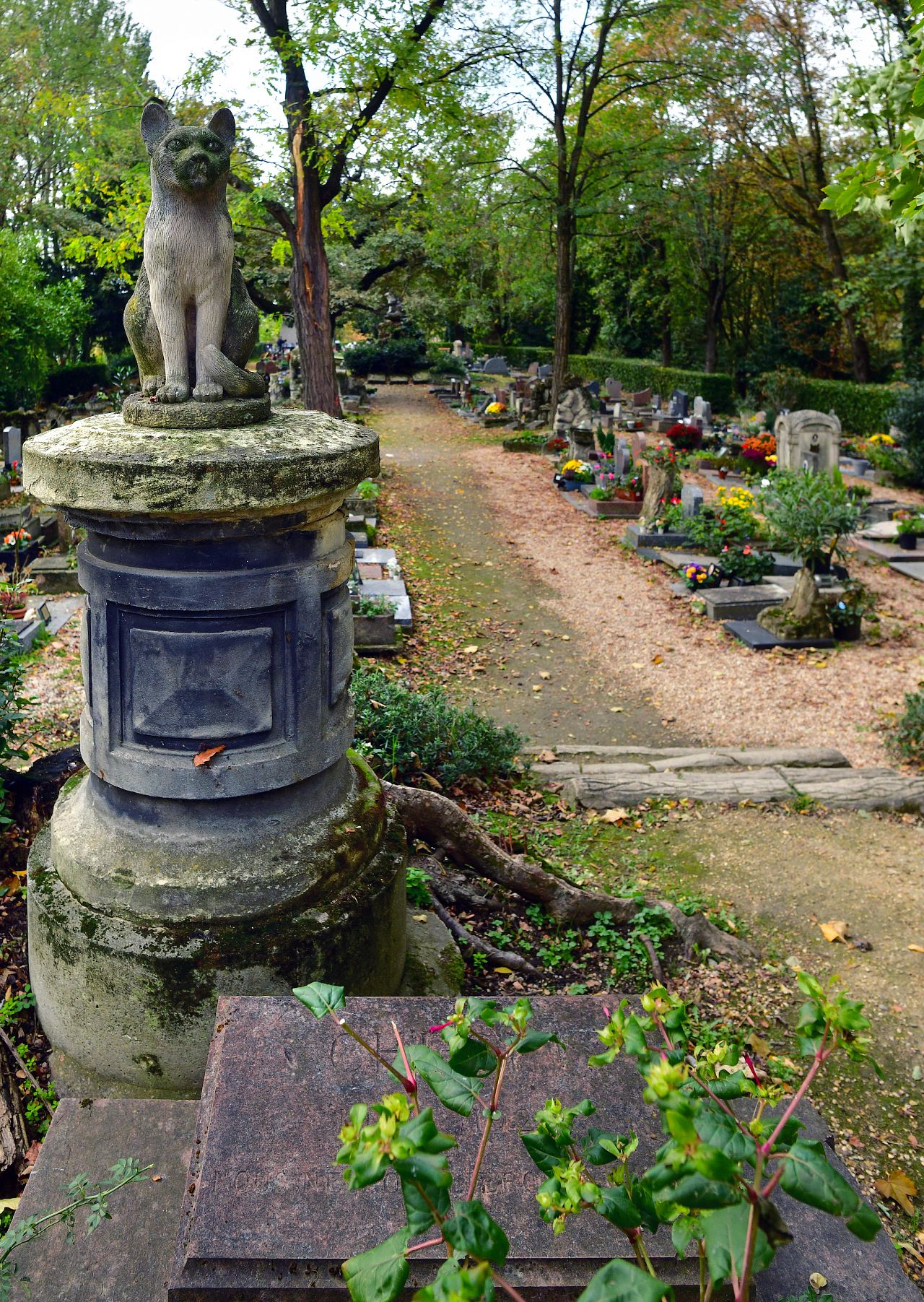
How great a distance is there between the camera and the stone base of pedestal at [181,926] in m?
3.32

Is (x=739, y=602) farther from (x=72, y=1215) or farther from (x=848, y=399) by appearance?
(x=848, y=399)

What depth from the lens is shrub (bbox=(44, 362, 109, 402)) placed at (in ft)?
89.0

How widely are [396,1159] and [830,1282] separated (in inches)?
54.0

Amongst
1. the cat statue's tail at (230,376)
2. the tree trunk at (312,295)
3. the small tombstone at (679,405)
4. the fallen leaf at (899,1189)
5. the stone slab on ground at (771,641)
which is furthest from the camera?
the small tombstone at (679,405)

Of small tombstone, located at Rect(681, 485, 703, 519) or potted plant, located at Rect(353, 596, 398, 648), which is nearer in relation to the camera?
potted plant, located at Rect(353, 596, 398, 648)

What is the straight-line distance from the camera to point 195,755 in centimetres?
347

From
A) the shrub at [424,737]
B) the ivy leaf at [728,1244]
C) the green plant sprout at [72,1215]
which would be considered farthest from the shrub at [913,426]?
the ivy leaf at [728,1244]

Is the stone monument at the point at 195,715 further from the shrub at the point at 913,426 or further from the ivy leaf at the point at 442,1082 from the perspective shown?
the shrub at the point at 913,426

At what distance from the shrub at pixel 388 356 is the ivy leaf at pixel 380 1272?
39513mm

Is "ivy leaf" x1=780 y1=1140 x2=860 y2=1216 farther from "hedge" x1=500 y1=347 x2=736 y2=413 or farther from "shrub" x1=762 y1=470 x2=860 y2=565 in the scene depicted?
"hedge" x1=500 y1=347 x2=736 y2=413

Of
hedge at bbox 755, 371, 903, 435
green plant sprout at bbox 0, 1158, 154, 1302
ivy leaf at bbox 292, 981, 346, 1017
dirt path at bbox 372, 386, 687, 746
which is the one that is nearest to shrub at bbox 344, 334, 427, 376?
hedge at bbox 755, 371, 903, 435

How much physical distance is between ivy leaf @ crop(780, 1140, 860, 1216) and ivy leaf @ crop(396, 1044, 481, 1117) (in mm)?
496

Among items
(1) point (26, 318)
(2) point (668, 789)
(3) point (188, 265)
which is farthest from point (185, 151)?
(1) point (26, 318)

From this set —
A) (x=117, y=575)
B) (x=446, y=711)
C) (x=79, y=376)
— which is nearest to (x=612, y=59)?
(x=79, y=376)
